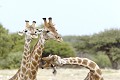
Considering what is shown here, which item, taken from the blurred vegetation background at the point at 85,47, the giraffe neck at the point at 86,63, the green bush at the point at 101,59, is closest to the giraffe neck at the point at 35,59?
the giraffe neck at the point at 86,63

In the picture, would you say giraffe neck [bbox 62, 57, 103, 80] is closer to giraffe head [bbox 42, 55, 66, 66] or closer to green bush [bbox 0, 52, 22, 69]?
giraffe head [bbox 42, 55, 66, 66]

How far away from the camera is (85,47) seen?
1742 inches

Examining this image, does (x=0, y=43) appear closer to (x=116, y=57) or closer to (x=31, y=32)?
(x=116, y=57)

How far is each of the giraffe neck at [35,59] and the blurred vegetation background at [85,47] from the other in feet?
96.1

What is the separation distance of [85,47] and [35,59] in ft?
126

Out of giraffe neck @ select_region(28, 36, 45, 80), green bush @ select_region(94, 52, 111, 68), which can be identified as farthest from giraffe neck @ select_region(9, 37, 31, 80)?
Result: green bush @ select_region(94, 52, 111, 68)

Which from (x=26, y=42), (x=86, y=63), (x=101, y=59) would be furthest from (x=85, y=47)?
(x=86, y=63)

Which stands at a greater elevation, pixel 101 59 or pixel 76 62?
pixel 101 59

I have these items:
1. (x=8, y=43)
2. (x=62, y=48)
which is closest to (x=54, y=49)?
(x=62, y=48)

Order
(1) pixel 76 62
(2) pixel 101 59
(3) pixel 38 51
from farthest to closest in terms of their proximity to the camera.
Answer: (2) pixel 101 59 < (3) pixel 38 51 < (1) pixel 76 62

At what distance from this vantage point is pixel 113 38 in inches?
1703

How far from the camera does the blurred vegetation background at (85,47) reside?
123ft

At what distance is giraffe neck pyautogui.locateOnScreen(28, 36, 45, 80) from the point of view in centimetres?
588

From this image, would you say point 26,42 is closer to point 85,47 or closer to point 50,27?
point 50,27
